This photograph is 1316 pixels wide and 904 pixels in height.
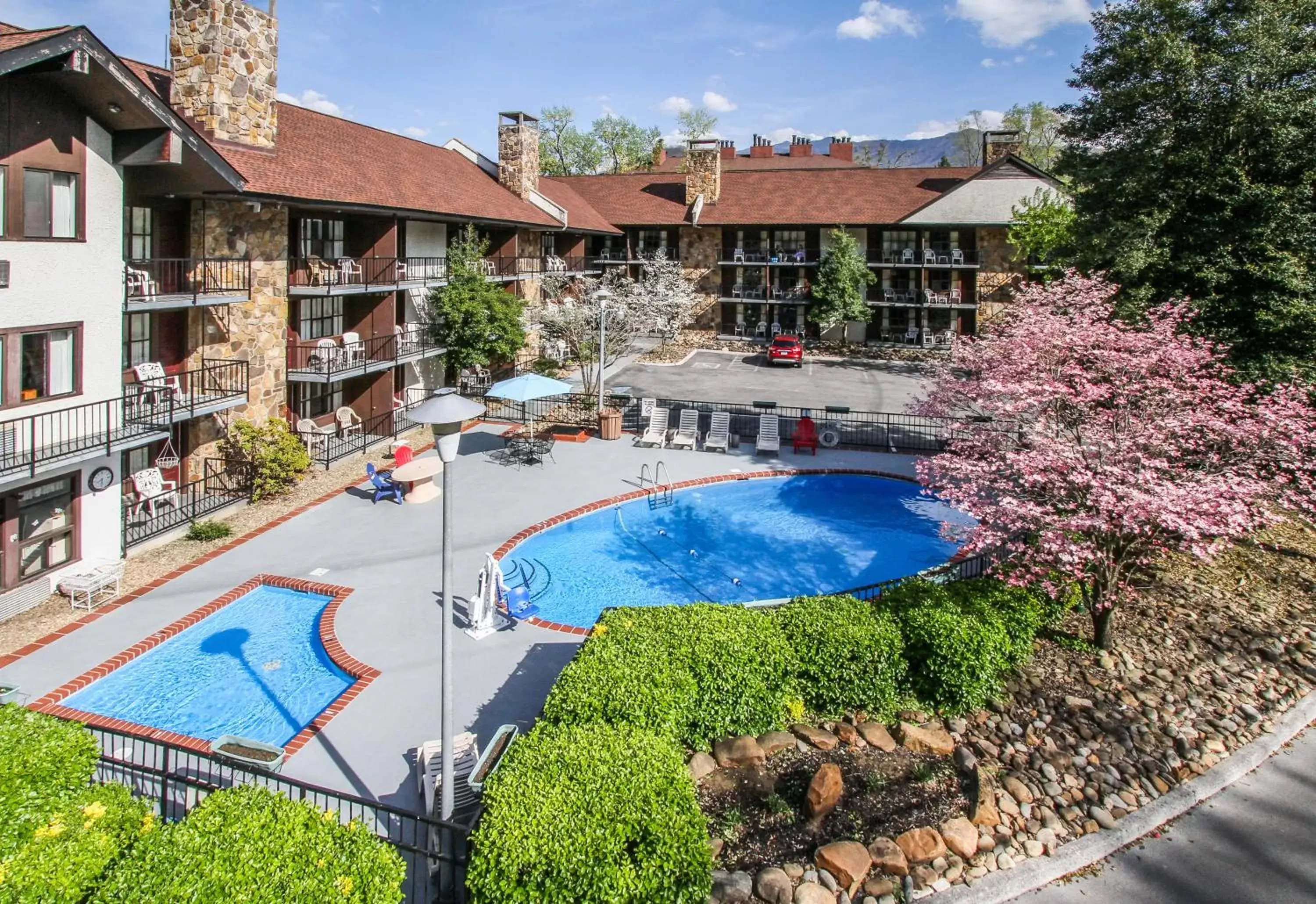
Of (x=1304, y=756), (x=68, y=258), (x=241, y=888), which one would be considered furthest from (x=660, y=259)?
(x=241, y=888)

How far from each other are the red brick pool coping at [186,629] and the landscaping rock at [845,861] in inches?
245

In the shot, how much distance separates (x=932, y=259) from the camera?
4194 centimetres

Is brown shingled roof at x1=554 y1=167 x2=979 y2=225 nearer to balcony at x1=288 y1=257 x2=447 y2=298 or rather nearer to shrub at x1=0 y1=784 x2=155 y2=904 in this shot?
balcony at x1=288 y1=257 x2=447 y2=298

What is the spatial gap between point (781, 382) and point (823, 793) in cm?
2655

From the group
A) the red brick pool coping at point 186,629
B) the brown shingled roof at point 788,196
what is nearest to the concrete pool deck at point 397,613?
the red brick pool coping at point 186,629

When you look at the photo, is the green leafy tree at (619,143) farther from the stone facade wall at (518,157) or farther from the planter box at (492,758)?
the planter box at (492,758)

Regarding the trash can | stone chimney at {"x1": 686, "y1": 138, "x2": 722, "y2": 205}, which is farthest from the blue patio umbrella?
stone chimney at {"x1": 686, "y1": 138, "x2": 722, "y2": 205}

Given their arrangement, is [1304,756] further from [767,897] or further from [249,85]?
[249,85]

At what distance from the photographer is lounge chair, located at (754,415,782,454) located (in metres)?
24.6

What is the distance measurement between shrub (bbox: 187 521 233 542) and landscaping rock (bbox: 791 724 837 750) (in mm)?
12259

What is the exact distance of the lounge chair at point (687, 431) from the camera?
24875mm

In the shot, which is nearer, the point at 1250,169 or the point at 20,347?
the point at 20,347

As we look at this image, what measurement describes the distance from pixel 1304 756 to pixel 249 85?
2392 centimetres

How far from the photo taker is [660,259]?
41.0 m
